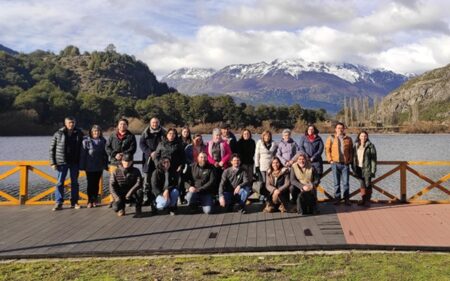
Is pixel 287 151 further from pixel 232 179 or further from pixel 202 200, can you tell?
pixel 202 200

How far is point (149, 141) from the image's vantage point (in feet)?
30.6

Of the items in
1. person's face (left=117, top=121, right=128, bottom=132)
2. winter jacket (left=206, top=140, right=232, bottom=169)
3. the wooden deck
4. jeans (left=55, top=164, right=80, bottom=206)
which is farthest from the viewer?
jeans (left=55, top=164, right=80, bottom=206)

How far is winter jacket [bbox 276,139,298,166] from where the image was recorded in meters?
9.34

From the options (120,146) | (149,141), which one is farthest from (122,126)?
(149,141)

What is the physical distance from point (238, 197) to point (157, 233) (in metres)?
2.08

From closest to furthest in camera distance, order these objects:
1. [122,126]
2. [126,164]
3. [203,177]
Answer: [126,164] → [203,177] → [122,126]

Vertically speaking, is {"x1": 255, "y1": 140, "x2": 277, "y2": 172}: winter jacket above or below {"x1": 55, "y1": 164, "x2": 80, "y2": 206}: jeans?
above

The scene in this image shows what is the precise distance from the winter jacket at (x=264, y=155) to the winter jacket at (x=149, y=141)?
1979mm

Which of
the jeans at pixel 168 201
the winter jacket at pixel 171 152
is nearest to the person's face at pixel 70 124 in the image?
the winter jacket at pixel 171 152

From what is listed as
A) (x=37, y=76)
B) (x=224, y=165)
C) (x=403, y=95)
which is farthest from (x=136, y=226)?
(x=403, y=95)

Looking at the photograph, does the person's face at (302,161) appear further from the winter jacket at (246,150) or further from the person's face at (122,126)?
the person's face at (122,126)

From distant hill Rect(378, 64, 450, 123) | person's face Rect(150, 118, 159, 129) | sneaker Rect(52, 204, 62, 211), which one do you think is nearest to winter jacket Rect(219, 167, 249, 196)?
person's face Rect(150, 118, 159, 129)

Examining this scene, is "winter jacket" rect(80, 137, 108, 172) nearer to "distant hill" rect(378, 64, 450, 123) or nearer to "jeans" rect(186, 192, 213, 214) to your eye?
"jeans" rect(186, 192, 213, 214)

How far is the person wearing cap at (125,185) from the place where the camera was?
8742 mm
